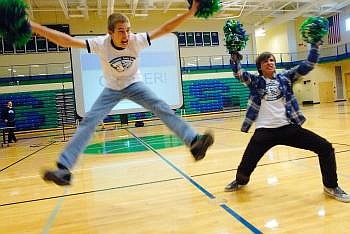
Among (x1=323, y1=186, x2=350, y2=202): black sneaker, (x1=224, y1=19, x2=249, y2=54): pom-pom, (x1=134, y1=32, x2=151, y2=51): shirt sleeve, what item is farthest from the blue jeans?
(x1=323, y1=186, x2=350, y2=202): black sneaker

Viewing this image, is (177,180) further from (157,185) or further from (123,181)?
(123,181)

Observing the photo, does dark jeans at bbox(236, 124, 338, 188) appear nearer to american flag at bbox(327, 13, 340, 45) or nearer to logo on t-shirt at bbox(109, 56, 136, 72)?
logo on t-shirt at bbox(109, 56, 136, 72)

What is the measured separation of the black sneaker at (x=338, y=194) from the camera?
2.77m

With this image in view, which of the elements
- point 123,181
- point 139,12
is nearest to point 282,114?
point 123,181

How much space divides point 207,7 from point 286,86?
1.04 meters

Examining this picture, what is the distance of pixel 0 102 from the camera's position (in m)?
19.3

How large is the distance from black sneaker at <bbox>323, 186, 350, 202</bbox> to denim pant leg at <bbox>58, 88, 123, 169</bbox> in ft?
6.39

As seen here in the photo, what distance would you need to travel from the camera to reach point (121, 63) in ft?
9.39

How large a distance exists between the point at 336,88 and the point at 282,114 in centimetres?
2603

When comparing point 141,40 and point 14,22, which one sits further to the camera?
point 141,40

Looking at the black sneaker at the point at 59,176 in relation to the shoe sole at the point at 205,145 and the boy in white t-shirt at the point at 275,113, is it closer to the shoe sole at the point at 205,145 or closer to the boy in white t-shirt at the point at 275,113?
the shoe sole at the point at 205,145

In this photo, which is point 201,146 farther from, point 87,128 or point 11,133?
point 11,133

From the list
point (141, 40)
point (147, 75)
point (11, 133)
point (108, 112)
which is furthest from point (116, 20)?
point (11, 133)

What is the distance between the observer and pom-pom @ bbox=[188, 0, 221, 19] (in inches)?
114
